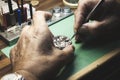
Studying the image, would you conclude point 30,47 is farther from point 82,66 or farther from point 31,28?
point 82,66

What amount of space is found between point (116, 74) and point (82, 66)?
181mm

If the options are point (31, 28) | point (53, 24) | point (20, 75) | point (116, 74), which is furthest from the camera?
point (53, 24)

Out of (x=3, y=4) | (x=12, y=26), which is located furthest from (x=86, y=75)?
(x=3, y=4)

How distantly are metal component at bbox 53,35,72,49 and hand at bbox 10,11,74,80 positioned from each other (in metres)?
0.05

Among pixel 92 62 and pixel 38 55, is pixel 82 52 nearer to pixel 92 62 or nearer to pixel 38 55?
pixel 92 62

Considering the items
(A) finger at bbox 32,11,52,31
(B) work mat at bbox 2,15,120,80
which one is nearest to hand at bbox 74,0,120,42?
(B) work mat at bbox 2,15,120,80

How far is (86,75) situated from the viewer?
0.87 metres

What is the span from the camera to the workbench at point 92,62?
0.88 meters

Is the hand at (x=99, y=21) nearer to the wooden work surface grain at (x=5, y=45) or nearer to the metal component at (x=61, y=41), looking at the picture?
the metal component at (x=61, y=41)

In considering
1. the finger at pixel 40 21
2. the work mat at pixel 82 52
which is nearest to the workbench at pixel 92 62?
the work mat at pixel 82 52

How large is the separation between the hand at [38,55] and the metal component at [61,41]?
48 mm

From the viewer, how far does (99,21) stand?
39.1 inches

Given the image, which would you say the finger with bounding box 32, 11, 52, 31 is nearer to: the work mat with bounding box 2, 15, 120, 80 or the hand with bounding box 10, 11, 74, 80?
the hand with bounding box 10, 11, 74, 80

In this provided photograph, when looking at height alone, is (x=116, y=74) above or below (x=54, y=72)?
below
